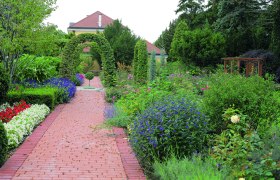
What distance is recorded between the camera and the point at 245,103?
7223 millimetres

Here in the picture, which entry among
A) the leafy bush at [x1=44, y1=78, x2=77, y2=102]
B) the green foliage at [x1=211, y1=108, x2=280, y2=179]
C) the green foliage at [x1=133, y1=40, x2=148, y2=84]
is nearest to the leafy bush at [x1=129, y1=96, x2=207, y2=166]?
the green foliage at [x1=211, y1=108, x2=280, y2=179]

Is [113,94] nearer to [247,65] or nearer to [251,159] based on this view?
[247,65]

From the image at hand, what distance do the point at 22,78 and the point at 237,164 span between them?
12524 mm

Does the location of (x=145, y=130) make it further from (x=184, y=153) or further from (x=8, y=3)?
(x=8, y=3)

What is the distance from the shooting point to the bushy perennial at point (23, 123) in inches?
290

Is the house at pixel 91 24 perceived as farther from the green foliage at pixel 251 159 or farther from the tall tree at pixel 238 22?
the green foliage at pixel 251 159

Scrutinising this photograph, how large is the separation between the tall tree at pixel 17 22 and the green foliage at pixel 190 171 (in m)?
9.41

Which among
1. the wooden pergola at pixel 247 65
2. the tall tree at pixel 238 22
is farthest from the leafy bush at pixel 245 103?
the tall tree at pixel 238 22

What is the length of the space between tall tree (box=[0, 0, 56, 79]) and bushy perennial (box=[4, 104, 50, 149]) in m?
2.69

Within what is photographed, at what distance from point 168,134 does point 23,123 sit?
4.16 metres

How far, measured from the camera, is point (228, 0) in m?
29.4

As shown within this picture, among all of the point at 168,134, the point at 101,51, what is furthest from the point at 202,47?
the point at 168,134

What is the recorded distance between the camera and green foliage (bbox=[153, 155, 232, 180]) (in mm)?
4277

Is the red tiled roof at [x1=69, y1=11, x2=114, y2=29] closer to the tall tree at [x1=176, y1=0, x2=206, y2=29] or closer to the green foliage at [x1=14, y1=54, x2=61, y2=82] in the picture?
the tall tree at [x1=176, y1=0, x2=206, y2=29]
